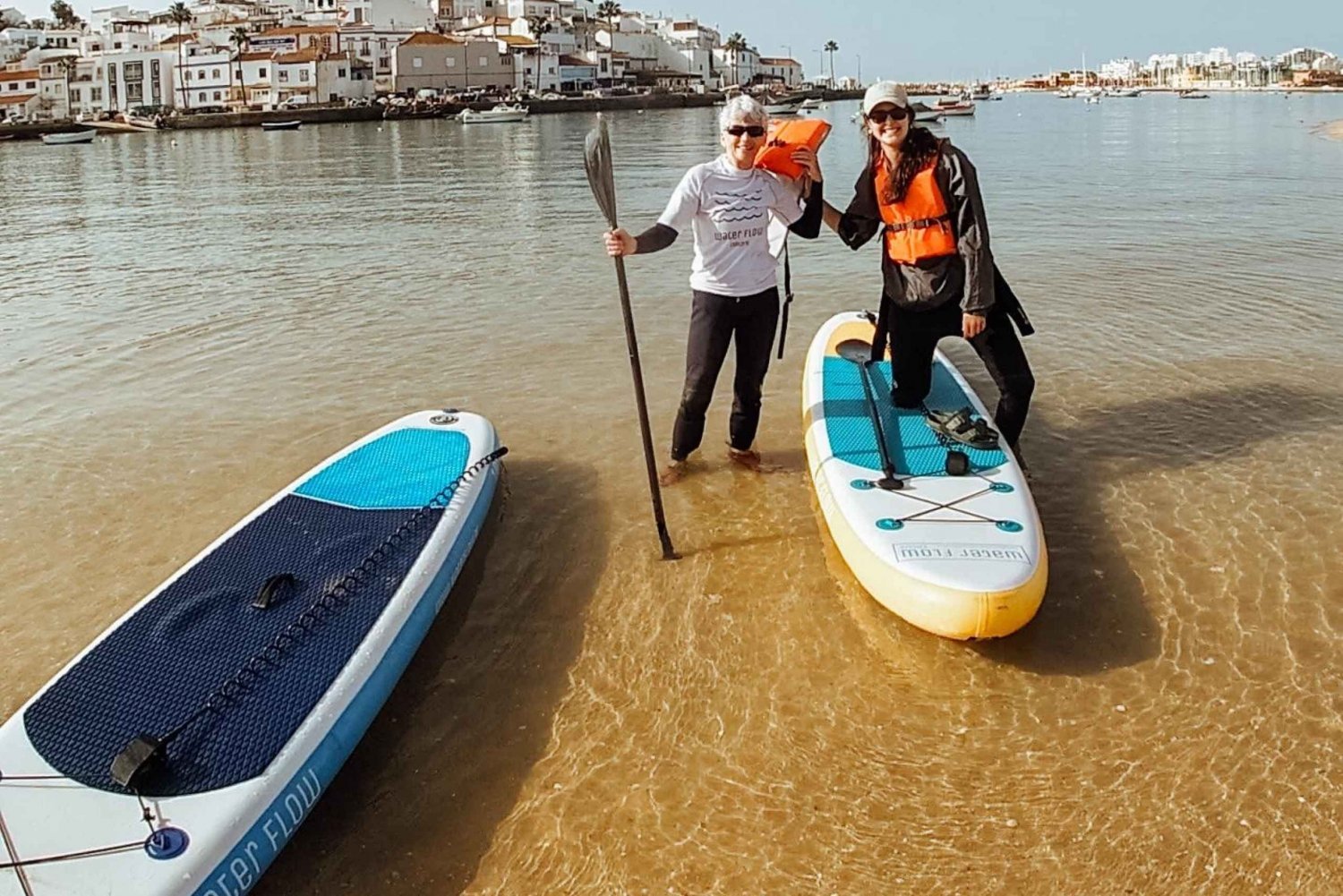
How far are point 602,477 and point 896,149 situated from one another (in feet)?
9.43

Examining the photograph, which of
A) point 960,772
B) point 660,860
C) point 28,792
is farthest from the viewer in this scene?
point 960,772

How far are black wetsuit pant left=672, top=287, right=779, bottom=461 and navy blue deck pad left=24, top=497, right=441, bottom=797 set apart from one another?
6.23 ft

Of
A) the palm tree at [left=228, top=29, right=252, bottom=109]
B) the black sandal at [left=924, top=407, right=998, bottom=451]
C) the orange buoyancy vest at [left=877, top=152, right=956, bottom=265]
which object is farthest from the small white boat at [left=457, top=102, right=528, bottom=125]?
the black sandal at [left=924, top=407, right=998, bottom=451]

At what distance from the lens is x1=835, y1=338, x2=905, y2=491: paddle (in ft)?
17.8

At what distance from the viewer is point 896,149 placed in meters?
5.64

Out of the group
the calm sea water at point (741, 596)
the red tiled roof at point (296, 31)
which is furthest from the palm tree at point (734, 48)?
the calm sea water at point (741, 596)

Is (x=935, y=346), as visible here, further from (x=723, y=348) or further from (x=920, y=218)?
(x=723, y=348)

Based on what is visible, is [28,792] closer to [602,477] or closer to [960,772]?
[960,772]

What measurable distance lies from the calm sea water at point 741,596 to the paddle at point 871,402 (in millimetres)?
574

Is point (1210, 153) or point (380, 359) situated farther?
point (1210, 153)

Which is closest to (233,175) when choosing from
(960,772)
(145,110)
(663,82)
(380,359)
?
(380,359)

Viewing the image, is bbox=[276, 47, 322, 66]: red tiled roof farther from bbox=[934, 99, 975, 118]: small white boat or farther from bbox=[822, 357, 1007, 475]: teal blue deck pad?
bbox=[822, 357, 1007, 475]: teal blue deck pad

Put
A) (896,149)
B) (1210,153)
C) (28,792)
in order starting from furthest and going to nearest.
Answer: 1. (1210,153)
2. (896,149)
3. (28,792)

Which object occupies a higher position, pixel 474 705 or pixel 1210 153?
pixel 1210 153
